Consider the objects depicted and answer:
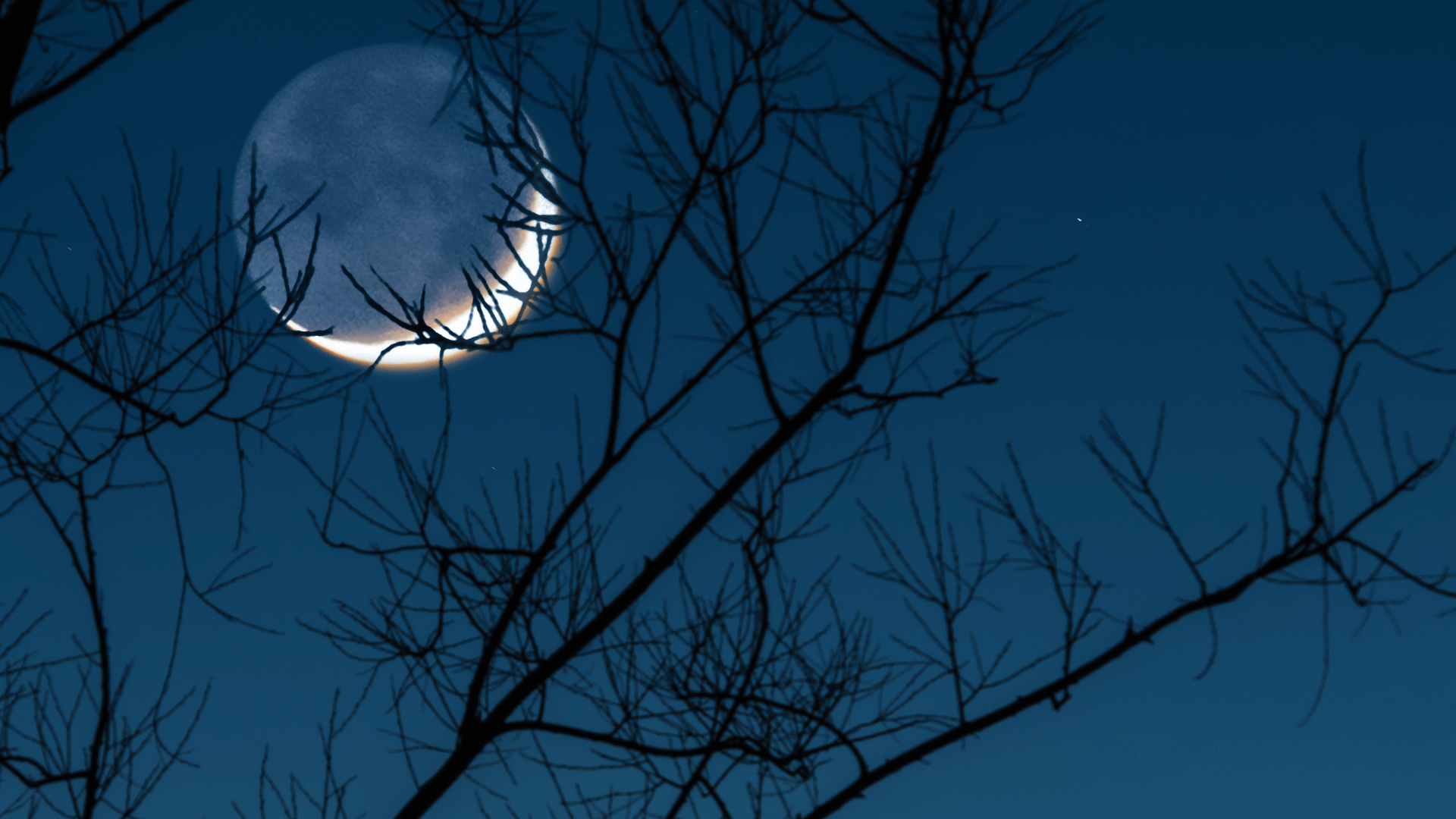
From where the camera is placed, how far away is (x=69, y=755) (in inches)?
153

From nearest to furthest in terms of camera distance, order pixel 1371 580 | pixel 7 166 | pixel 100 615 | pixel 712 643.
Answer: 1. pixel 7 166
2. pixel 1371 580
3. pixel 100 615
4. pixel 712 643

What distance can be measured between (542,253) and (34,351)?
63.4 inches

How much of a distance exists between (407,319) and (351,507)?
76 cm

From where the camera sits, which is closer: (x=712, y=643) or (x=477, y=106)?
(x=477, y=106)

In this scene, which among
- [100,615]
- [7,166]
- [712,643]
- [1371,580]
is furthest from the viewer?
[712,643]

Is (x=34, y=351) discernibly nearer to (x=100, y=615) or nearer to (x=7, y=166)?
(x=7, y=166)

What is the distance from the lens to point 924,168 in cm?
304

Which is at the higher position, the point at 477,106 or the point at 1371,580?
the point at 477,106

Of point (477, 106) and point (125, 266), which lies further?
point (125, 266)

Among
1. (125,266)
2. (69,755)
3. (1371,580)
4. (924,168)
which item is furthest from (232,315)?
(1371,580)

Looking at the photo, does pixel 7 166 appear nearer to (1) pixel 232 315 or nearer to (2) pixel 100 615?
(1) pixel 232 315

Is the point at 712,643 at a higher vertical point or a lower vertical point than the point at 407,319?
lower

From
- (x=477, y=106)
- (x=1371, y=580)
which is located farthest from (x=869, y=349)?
(x=1371, y=580)

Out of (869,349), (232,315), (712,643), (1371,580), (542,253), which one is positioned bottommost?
(1371,580)
